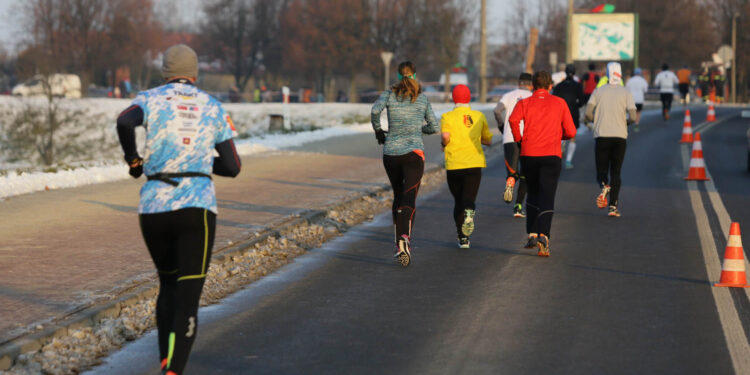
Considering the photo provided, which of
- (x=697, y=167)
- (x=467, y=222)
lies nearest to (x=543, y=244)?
(x=467, y=222)

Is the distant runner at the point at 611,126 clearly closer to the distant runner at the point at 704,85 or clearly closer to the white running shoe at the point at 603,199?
the white running shoe at the point at 603,199

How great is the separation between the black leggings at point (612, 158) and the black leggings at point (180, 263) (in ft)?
28.3

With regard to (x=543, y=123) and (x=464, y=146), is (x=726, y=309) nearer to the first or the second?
(x=543, y=123)

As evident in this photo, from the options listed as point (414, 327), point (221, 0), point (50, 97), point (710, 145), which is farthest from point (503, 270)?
point (221, 0)

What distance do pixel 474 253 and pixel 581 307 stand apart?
273 cm

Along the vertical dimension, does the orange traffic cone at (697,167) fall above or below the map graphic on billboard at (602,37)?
below

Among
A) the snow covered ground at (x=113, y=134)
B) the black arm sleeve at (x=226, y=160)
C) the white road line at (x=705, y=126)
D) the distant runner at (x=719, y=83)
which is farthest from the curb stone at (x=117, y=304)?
the distant runner at (x=719, y=83)

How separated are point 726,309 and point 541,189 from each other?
9.48 feet

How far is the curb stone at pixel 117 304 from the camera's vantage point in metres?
6.25

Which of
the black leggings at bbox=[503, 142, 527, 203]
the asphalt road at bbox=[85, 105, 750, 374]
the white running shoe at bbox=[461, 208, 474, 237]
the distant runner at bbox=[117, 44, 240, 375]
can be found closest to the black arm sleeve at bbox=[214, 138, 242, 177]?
the distant runner at bbox=[117, 44, 240, 375]

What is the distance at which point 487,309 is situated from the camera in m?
7.80

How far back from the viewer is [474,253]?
415 inches

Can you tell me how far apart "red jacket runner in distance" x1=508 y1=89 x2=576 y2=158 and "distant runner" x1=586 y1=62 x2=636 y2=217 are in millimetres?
2835

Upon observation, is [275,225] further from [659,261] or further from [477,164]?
[659,261]
